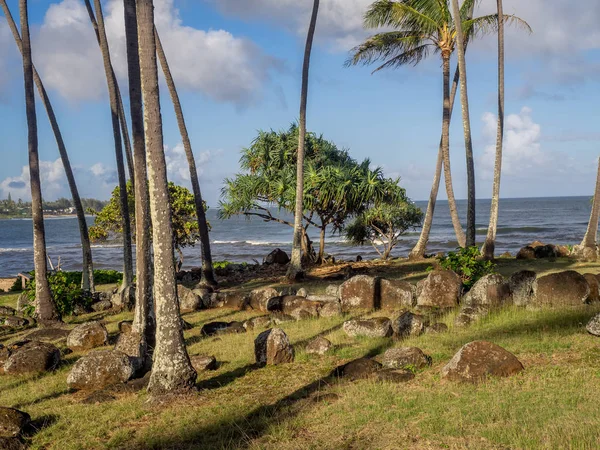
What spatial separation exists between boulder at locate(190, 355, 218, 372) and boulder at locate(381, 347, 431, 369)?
305cm

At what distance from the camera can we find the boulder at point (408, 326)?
12461mm

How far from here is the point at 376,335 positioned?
41.5 ft

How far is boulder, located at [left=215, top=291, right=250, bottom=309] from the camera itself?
18.1 meters

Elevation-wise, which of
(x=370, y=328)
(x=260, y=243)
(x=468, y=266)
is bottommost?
(x=260, y=243)

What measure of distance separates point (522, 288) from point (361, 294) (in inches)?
157

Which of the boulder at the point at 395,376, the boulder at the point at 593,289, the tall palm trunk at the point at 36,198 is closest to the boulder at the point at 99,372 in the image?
the boulder at the point at 395,376

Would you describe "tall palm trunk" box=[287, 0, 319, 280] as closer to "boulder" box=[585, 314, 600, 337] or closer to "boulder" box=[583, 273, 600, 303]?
"boulder" box=[583, 273, 600, 303]

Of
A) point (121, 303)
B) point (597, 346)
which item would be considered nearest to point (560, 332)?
point (597, 346)

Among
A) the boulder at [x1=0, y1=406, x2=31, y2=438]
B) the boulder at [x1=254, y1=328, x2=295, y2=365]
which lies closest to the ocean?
the boulder at [x1=254, y1=328, x2=295, y2=365]

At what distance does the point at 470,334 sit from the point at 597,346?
2.38 metres

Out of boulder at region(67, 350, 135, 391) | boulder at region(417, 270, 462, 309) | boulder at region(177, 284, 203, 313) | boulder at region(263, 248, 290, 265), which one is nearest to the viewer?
boulder at region(67, 350, 135, 391)

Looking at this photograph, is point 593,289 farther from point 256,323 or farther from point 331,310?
point 256,323

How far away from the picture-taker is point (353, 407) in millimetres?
8297

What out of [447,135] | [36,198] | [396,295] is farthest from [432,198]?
[36,198]
